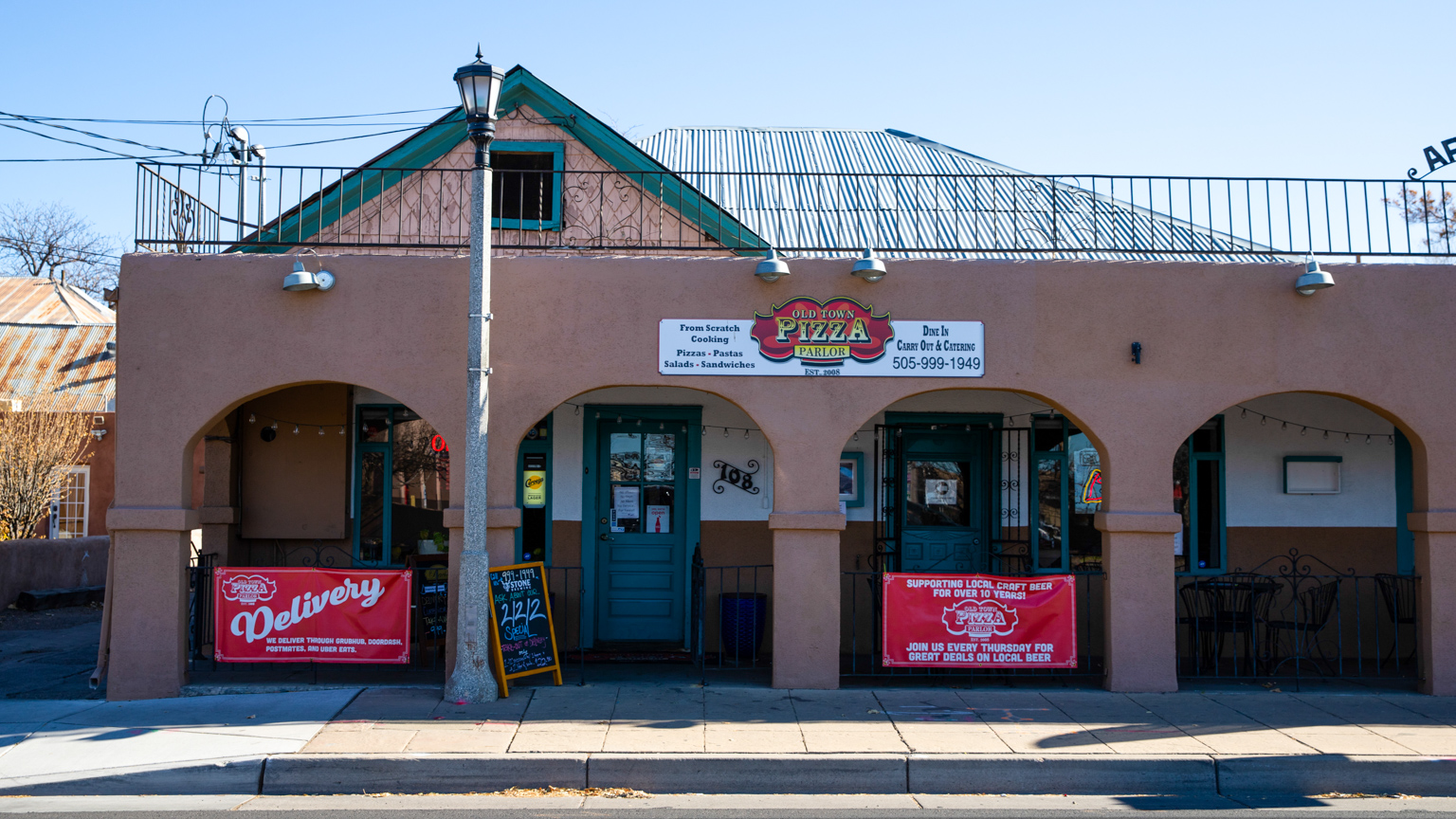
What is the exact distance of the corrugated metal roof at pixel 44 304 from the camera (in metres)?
22.2

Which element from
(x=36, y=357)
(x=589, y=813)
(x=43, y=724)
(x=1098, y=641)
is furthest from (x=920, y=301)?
(x=36, y=357)

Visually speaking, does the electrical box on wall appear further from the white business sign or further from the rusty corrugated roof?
the rusty corrugated roof

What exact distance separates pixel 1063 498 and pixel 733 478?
3294 millimetres

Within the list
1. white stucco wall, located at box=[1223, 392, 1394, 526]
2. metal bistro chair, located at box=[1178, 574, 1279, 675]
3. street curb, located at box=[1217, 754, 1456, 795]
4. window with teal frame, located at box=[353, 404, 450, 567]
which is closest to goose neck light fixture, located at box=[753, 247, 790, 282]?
window with teal frame, located at box=[353, 404, 450, 567]

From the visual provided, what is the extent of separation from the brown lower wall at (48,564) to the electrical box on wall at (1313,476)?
14932 millimetres

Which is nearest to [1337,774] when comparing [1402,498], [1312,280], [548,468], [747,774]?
[747,774]

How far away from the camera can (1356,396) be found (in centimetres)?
867

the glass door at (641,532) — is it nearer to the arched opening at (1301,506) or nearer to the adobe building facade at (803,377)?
the adobe building facade at (803,377)

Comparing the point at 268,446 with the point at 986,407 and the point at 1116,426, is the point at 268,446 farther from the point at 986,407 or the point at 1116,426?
the point at 1116,426

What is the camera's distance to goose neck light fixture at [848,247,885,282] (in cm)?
837

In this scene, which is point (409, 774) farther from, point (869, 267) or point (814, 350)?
A: point (869, 267)

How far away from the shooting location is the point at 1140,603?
852 centimetres

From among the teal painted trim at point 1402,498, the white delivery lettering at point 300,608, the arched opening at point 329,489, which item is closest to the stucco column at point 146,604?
the white delivery lettering at point 300,608

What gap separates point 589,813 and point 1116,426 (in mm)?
5201
